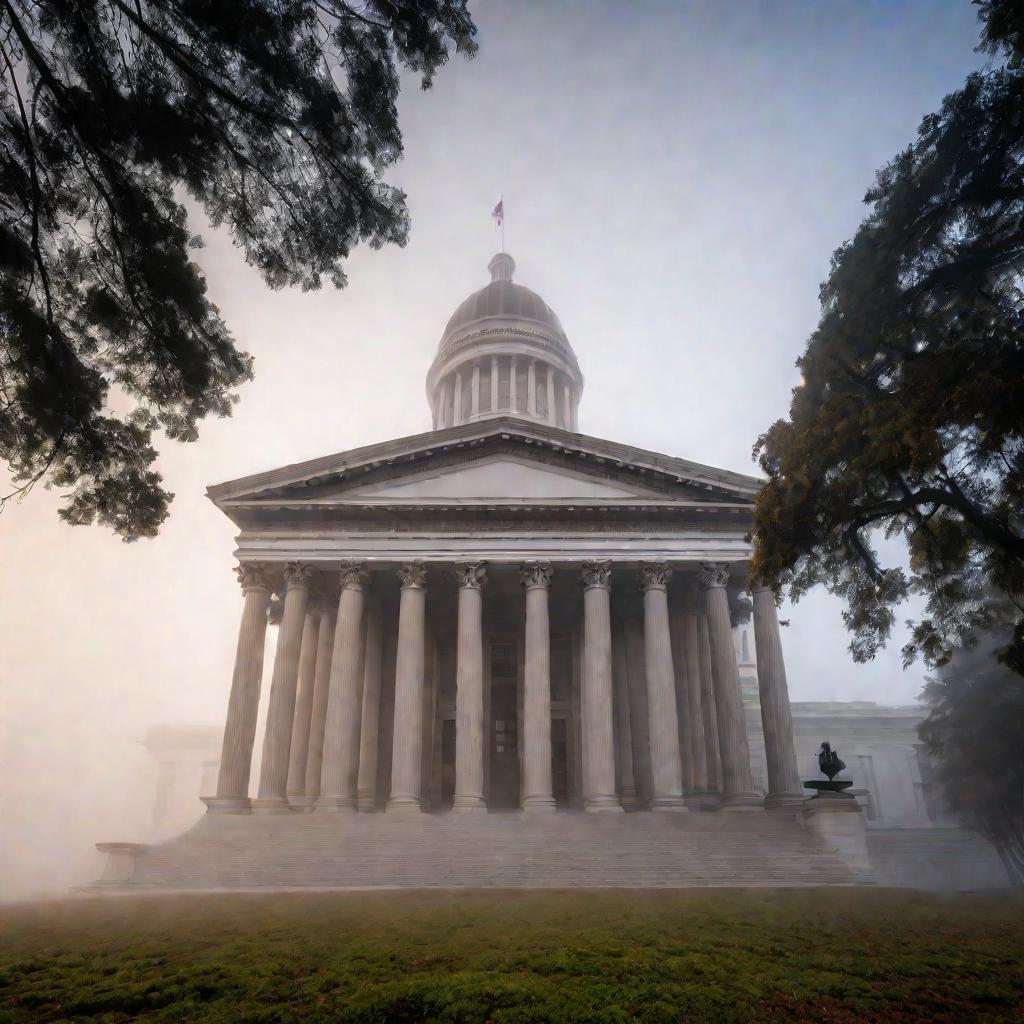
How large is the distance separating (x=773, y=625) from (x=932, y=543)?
12510 mm

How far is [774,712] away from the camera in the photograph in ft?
82.7

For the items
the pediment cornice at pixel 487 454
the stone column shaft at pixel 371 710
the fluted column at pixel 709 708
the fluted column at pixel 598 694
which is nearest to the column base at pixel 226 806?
the stone column shaft at pixel 371 710

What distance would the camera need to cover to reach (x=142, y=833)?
51188 millimetres

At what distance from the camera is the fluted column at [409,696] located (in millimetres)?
23531

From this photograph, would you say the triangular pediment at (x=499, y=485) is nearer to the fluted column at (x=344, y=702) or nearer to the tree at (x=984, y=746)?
the fluted column at (x=344, y=702)

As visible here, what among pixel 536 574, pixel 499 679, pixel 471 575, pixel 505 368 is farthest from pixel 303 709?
pixel 505 368

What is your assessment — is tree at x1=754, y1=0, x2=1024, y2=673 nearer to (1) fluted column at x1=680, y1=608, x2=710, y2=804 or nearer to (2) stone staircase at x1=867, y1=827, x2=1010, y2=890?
(1) fluted column at x1=680, y1=608, x2=710, y2=804

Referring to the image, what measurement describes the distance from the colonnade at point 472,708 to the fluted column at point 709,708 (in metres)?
0.19

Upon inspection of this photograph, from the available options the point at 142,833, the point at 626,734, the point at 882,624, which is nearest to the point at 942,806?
the point at 626,734

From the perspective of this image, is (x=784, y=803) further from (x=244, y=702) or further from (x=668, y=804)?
(x=244, y=702)

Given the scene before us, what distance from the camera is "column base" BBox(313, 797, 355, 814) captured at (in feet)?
74.6

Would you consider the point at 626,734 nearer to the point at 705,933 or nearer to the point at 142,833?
the point at 705,933

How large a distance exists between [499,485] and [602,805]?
34.9ft

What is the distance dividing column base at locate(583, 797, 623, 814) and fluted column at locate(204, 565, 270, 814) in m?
10.2
